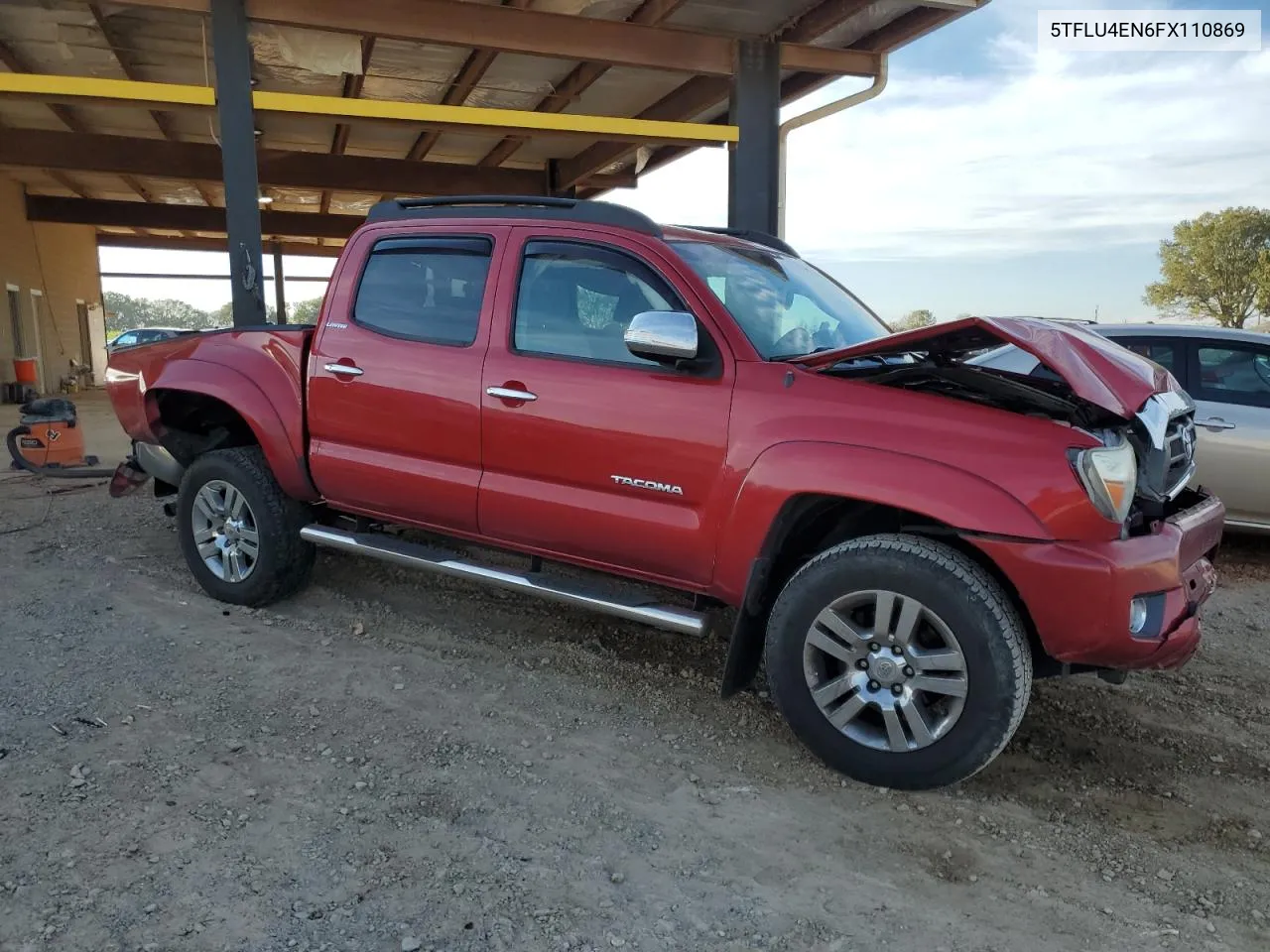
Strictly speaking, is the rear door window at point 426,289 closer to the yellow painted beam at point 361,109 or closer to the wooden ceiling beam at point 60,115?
the yellow painted beam at point 361,109

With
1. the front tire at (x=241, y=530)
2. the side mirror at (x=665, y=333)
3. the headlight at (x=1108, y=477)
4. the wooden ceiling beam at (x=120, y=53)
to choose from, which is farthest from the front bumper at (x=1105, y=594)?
the wooden ceiling beam at (x=120, y=53)

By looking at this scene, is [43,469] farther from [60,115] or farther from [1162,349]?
[1162,349]

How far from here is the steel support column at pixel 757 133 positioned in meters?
8.23

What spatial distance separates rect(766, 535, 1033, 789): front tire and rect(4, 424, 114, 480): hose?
22.6ft

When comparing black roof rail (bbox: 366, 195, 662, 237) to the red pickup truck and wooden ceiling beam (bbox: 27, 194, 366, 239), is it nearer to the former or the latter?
the red pickup truck

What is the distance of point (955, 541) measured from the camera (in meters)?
2.99

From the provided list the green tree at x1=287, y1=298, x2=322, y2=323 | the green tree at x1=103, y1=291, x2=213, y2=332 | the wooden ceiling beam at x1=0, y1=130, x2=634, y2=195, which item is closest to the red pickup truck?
the wooden ceiling beam at x1=0, y1=130, x2=634, y2=195

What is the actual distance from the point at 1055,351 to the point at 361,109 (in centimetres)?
698

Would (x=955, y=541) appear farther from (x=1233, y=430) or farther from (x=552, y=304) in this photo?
(x=1233, y=430)

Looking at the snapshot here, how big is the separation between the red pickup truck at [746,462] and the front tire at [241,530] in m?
0.02

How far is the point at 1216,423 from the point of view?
5.71 meters

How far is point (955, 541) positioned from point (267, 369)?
10.9 feet

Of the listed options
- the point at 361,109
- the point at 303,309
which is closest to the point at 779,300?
the point at 361,109

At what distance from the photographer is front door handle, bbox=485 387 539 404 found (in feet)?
11.8
